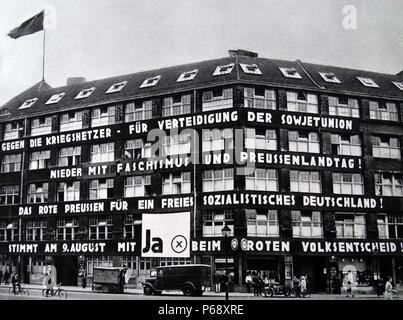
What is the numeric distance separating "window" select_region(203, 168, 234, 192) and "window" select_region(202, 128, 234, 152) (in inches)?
53.8

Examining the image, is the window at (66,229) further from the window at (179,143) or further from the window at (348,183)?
the window at (348,183)

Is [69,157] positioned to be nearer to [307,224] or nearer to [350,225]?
[307,224]

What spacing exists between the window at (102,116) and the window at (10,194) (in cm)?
735

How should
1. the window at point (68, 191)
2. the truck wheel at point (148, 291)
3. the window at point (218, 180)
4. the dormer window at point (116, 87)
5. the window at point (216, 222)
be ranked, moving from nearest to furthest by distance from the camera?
the truck wheel at point (148, 291) < the window at point (216, 222) < the window at point (218, 180) < the window at point (68, 191) < the dormer window at point (116, 87)

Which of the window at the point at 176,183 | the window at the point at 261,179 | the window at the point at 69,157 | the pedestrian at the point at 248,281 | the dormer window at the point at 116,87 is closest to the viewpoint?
the pedestrian at the point at 248,281

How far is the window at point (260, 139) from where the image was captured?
34094 millimetres

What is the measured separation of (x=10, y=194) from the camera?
4044cm

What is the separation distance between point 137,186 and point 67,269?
25.4 feet

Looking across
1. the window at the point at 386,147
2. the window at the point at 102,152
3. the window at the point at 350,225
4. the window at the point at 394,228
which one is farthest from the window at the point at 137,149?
the window at the point at 394,228

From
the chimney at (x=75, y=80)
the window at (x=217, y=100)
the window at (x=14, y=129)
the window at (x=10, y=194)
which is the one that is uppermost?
the chimney at (x=75, y=80)

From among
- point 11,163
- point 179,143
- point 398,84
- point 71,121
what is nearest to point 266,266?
point 179,143

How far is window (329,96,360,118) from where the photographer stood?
35.8 metres

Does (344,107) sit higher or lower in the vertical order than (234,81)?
lower
